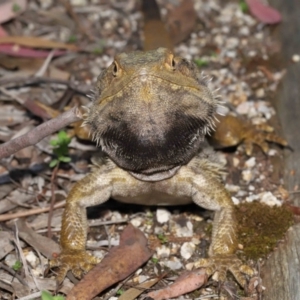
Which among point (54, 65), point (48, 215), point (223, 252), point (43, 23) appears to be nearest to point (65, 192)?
point (48, 215)

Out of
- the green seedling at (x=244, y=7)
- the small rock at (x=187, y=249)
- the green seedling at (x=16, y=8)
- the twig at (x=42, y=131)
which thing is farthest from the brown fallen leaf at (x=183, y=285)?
the green seedling at (x=16, y=8)

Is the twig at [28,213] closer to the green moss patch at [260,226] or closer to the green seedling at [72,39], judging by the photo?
the green moss patch at [260,226]

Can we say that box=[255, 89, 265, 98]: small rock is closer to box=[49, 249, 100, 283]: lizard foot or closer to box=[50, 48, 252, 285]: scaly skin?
box=[50, 48, 252, 285]: scaly skin

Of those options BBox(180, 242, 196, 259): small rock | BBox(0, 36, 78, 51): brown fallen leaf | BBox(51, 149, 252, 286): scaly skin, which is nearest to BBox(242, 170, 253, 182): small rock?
BBox(51, 149, 252, 286): scaly skin

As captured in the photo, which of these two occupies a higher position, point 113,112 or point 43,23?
point 113,112

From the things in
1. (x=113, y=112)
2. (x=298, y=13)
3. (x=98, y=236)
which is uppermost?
(x=113, y=112)

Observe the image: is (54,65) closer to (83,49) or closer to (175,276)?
(83,49)

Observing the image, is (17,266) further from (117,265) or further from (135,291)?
(135,291)
